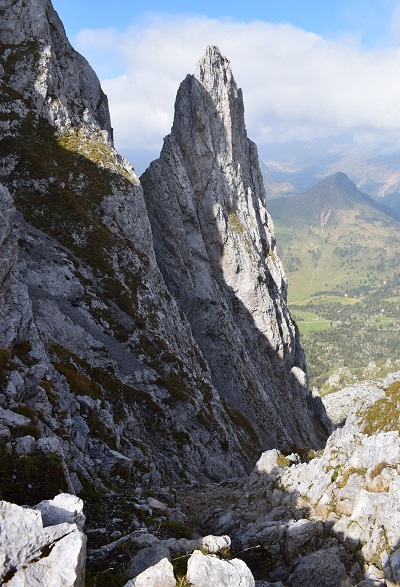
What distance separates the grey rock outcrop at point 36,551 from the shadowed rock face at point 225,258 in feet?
222

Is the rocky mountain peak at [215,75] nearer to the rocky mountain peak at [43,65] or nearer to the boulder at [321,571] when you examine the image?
the rocky mountain peak at [43,65]

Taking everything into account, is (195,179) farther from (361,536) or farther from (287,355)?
(361,536)

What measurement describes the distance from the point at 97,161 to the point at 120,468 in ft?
174

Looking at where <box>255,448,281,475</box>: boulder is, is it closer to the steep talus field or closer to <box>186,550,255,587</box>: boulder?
the steep talus field

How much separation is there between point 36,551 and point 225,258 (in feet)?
282

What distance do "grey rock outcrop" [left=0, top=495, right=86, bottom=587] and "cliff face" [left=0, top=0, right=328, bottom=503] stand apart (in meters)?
4.44

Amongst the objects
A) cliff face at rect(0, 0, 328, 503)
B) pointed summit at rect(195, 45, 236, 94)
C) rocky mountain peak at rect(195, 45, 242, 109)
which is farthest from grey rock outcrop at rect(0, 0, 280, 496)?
rocky mountain peak at rect(195, 45, 242, 109)

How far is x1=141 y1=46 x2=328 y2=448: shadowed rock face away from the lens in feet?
260

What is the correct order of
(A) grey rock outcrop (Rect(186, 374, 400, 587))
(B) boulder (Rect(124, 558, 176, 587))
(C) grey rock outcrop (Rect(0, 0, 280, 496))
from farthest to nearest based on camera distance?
(C) grey rock outcrop (Rect(0, 0, 280, 496)) → (A) grey rock outcrop (Rect(186, 374, 400, 587)) → (B) boulder (Rect(124, 558, 176, 587))

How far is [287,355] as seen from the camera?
102125 mm

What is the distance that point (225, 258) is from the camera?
93.5m

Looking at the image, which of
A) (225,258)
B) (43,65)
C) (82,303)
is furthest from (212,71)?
(82,303)

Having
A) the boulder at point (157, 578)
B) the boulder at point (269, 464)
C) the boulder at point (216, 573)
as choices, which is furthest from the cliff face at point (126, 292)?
the boulder at point (269, 464)

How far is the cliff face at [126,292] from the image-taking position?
28.2m
